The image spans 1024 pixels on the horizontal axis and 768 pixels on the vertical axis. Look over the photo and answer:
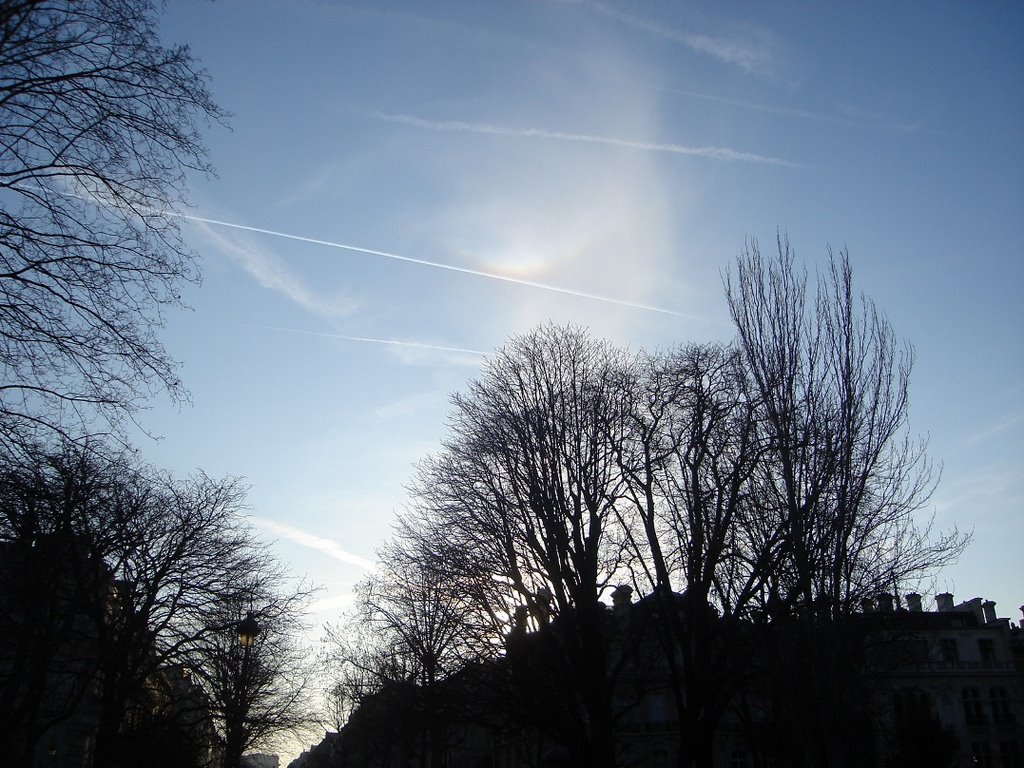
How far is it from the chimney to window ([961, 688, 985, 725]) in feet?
29.1

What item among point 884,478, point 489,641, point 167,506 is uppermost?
point 167,506

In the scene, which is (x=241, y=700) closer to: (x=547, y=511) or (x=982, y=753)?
(x=547, y=511)

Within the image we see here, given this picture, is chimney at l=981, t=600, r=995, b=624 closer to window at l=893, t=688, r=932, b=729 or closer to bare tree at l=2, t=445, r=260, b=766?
window at l=893, t=688, r=932, b=729

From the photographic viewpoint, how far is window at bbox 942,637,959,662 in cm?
5466

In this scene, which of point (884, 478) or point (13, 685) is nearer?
point (884, 478)

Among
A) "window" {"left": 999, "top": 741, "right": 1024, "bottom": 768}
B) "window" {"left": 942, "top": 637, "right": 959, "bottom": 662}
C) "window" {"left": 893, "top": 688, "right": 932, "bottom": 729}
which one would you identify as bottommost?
"window" {"left": 999, "top": 741, "right": 1024, "bottom": 768}

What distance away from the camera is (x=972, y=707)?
53500mm

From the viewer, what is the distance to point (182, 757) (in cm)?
2761

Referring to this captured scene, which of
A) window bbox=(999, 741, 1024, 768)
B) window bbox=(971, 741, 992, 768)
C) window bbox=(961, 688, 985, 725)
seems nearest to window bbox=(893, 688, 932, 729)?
window bbox=(971, 741, 992, 768)

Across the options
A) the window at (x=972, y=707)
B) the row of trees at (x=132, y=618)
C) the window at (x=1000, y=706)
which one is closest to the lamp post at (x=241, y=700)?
the row of trees at (x=132, y=618)

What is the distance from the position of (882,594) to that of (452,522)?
1189 cm

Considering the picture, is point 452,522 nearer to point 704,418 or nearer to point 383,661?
point 704,418

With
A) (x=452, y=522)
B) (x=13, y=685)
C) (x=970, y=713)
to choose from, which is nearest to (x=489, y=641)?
(x=452, y=522)

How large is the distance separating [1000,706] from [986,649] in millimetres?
3765
